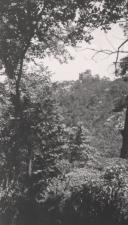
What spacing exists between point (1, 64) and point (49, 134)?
169 inches

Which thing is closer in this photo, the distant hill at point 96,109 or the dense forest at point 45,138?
the dense forest at point 45,138

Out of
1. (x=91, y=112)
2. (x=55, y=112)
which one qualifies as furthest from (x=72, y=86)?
(x=55, y=112)

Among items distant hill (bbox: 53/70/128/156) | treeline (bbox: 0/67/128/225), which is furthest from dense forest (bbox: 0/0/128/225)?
distant hill (bbox: 53/70/128/156)

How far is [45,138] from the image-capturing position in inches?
793

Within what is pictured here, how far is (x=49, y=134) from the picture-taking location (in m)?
20.2

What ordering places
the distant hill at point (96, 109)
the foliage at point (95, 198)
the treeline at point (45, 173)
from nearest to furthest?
the foliage at point (95, 198)
the treeline at point (45, 173)
the distant hill at point (96, 109)

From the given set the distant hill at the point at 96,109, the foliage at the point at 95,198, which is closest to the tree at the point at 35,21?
the foliage at the point at 95,198

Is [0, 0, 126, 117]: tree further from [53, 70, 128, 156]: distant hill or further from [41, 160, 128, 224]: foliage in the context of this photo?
[53, 70, 128, 156]: distant hill

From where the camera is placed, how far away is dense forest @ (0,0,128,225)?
13.7 m

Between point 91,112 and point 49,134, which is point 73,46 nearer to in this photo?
point 49,134

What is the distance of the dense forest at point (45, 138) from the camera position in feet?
45.1

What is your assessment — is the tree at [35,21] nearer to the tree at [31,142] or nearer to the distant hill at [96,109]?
the tree at [31,142]

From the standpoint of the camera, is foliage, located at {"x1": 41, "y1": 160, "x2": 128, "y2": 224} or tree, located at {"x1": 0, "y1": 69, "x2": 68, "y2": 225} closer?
foliage, located at {"x1": 41, "y1": 160, "x2": 128, "y2": 224}

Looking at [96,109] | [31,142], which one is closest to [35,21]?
[31,142]
